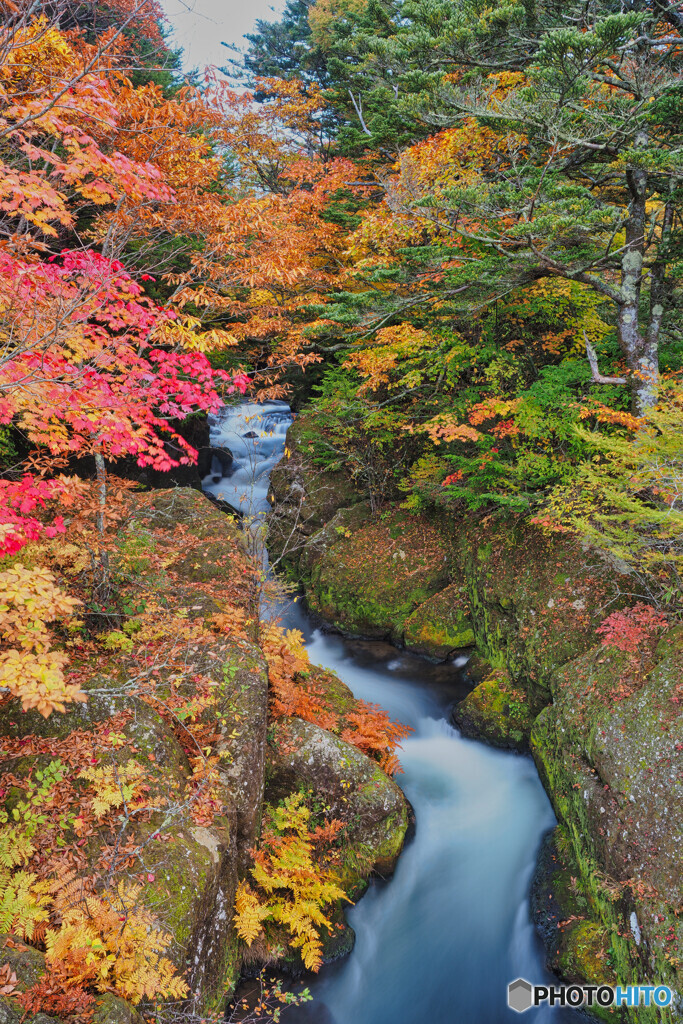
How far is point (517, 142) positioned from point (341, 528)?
8759 mm

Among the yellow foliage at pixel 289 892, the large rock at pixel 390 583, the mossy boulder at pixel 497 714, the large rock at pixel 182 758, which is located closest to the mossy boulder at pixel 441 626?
the large rock at pixel 390 583

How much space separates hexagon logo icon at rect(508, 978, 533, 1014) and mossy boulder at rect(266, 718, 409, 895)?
70.1 inches

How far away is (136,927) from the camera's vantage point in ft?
13.2

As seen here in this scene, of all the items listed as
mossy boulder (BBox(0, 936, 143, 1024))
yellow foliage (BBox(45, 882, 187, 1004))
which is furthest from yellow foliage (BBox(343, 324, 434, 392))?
mossy boulder (BBox(0, 936, 143, 1024))

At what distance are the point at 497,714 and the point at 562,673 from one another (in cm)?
166

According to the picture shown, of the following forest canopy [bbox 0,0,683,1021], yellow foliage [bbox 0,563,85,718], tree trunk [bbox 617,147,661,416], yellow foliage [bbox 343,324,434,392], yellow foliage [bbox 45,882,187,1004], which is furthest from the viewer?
yellow foliage [bbox 343,324,434,392]

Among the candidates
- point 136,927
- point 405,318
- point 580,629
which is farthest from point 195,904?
point 405,318

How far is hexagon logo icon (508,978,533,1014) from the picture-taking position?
5.71 metres

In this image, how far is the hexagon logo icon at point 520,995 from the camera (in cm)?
571

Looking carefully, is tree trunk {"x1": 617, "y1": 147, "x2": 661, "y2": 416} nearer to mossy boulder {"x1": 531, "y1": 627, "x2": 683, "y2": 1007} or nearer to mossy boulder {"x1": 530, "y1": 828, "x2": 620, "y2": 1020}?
mossy boulder {"x1": 531, "y1": 627, "x2": 683, "y2": 1007}

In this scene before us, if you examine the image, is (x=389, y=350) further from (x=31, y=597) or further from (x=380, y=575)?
(x=31, y=597)

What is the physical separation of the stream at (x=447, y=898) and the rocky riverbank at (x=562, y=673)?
42cm

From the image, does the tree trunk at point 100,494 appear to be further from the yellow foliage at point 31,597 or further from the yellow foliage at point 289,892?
the yellow foliage at point 289,892

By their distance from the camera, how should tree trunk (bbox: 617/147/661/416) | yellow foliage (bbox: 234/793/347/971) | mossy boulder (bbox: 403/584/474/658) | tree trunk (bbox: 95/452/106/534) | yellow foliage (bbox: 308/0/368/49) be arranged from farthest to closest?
yellow foliage (bbox: 308/0/368/49) → mossy boulder (bbox: 403/584/474/658) → tree trunk (bbox: 617/147/661/416) → tree trunk (bbox: 95/452/106/534) → yellow foliage (bbox: 234/793/347/971)
